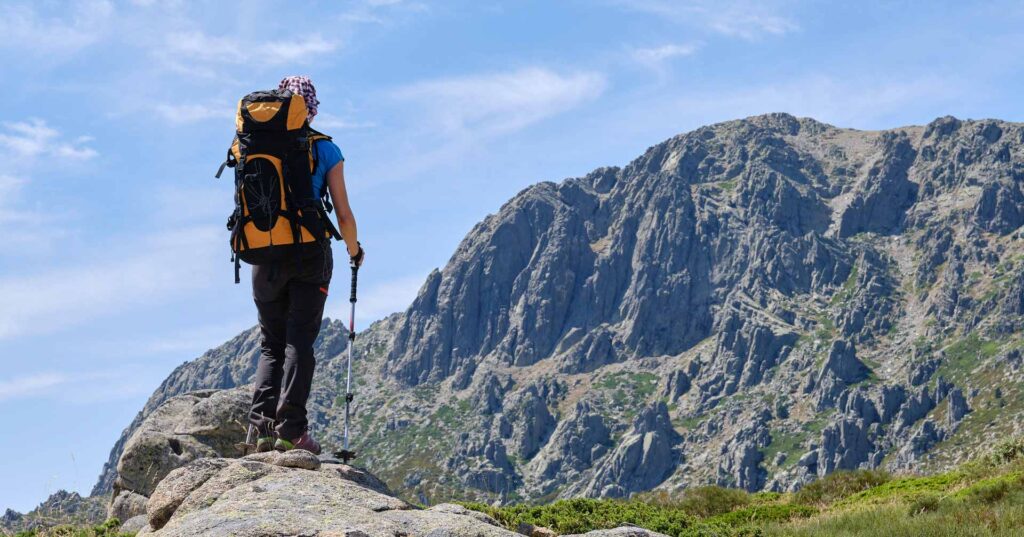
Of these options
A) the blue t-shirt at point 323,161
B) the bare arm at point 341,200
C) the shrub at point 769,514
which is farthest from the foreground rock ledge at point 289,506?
the shrub at point 769,514

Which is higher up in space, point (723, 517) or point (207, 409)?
point (207, 409)

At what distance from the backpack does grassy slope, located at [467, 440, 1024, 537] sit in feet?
15.0

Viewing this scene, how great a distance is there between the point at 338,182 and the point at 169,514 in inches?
162

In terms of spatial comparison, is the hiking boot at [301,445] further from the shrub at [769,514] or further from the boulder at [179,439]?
the shrub at [769,514]

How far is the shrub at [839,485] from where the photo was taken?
22953mm

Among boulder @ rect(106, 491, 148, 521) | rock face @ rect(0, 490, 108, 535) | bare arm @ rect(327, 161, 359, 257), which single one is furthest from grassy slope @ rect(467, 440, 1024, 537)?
rock face @ rect(0, 490, 108, 535)

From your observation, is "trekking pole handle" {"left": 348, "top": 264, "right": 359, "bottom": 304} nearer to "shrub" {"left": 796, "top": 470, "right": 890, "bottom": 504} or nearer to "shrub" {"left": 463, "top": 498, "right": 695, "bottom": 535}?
"shrub" {"left": 463, "top": 498, "right": 695, "bottom": 535}

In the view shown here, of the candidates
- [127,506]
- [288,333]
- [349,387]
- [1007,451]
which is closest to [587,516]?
[349,387]

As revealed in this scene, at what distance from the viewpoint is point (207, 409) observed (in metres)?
15.9

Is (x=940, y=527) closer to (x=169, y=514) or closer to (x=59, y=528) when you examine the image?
(x=169, y=514)

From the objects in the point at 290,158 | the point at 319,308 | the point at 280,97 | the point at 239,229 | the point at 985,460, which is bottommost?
the point at 985,460

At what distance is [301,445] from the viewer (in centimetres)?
1139

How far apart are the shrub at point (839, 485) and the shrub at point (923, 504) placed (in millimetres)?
5001

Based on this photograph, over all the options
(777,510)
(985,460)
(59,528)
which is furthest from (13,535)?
(985,460)
